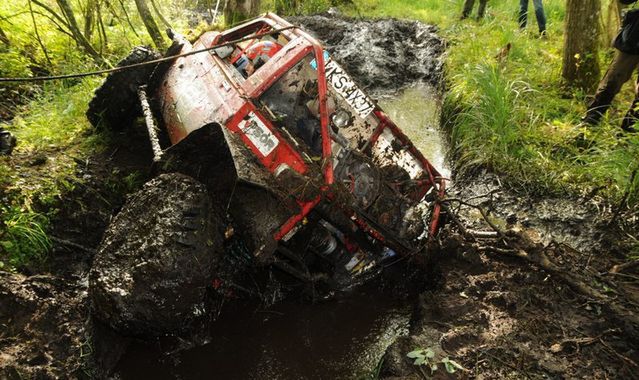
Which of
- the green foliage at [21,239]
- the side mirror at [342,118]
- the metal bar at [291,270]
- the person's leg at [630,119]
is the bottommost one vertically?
the person's leg at [630,119]

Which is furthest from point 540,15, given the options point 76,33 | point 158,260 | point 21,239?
point 21,239

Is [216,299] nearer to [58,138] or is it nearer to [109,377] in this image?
[109,377]

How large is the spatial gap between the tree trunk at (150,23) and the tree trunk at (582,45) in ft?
17.5

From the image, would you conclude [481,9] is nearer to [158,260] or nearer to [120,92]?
[120,92]

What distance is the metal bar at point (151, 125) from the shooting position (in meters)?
3.12

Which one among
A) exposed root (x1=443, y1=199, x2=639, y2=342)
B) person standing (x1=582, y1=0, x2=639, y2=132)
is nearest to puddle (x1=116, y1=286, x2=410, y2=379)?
exposed root (x1=443, y1=199, x2=639, y2=342)

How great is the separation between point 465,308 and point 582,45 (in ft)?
12.7

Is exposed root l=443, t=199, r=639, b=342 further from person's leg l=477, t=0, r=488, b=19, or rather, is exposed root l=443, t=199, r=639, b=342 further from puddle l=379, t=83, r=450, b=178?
person's leg l=477, t=0, r=488, b=19

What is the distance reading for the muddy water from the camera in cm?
281

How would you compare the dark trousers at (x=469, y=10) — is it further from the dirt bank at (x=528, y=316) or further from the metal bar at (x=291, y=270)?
the metal bar at (x=291, y=270)

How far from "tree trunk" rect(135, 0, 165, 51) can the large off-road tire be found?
405 centimetres

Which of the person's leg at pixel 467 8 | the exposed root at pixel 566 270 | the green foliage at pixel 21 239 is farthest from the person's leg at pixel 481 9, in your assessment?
the green foliage at pixel 21 239

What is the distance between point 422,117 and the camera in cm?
634

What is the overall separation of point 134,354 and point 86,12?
15.9 ft
